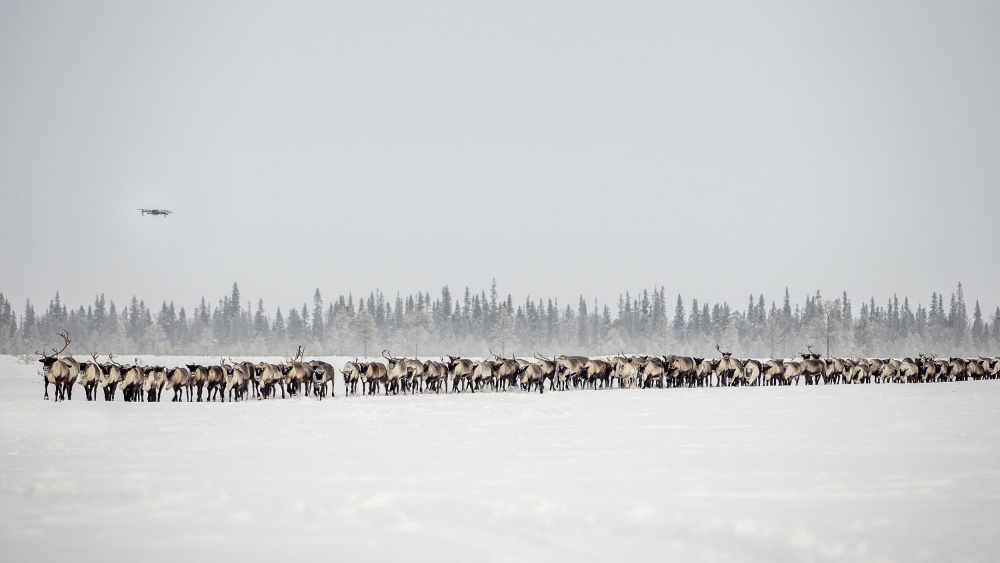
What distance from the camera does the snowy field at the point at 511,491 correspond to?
796 centimetres

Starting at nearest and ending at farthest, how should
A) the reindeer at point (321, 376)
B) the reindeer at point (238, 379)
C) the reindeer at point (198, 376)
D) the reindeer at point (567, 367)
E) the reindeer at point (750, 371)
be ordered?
the reindeer at point (198, 376), the reindeer at point (238, 379), the reindeer at point (321, 376), the reindeer at point (567, 367), the reindeer at point (750, 371)

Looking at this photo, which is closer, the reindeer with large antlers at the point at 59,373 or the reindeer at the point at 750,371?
the reindeer with large antlers at the point at 59,373

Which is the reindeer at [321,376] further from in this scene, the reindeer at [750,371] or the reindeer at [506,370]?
the reindeer at [750,371]

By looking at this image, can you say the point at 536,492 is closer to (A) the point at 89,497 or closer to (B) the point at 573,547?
(B) the point at 573,547

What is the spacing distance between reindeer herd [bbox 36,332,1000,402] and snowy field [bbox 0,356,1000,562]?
431 inches

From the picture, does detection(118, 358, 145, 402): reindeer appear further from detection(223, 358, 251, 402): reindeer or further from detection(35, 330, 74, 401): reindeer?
detection(223, 358, 251, 402): reindeer

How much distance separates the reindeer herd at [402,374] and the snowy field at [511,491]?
1094 cm

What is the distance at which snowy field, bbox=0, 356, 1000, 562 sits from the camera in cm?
796

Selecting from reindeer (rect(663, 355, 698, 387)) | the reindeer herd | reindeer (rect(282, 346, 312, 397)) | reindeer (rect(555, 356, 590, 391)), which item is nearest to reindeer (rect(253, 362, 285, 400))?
the reindeer herd

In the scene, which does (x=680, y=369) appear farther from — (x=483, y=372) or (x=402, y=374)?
(x=402, y=374)

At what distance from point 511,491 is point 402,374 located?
82.3 feet

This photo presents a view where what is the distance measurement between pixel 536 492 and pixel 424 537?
2.28m

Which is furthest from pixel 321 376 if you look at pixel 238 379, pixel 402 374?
pixel 402 374

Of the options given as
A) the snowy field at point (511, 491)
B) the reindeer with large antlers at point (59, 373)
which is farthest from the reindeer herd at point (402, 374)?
the snowy field at point (511, 491)
